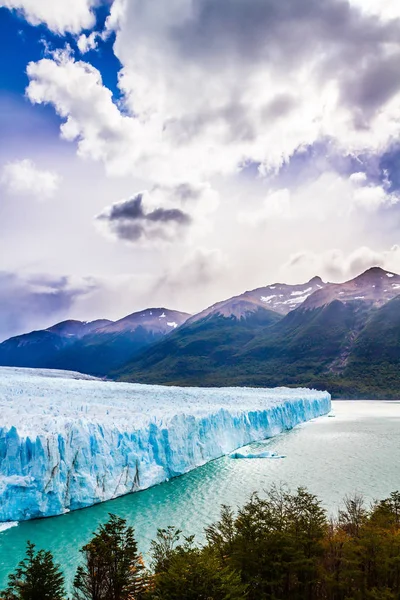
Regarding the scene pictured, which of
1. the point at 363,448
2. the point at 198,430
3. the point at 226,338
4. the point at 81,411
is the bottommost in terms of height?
the point at 363,448

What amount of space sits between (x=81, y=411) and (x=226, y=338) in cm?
13078

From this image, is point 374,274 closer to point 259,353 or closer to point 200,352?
point 259,353

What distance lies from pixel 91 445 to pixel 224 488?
7090 mm

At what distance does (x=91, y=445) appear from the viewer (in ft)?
66.9

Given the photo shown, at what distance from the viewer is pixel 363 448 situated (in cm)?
3172

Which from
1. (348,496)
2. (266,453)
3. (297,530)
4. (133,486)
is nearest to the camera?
(297,530)

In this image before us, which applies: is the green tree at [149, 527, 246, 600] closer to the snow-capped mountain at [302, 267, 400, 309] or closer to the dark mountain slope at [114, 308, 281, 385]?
the dark mountain slope at [114, 308, 281, 385]

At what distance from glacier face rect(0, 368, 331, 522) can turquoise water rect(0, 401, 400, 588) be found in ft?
2.49

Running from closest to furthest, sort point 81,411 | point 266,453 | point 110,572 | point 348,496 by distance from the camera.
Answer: point 110,572, point 348,496, point 81,411, point 266,453

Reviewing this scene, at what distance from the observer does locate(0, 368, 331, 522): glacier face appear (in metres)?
17.9

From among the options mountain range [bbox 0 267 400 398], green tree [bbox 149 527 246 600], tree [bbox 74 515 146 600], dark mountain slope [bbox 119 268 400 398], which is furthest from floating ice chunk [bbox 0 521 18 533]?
dark mountain slope [bbox 119 268 400 398]

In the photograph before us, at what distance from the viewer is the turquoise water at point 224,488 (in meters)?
15.9

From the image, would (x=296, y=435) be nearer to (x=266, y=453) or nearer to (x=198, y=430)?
(x=266, y=453)

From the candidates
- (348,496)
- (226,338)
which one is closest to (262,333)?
(226,338)
